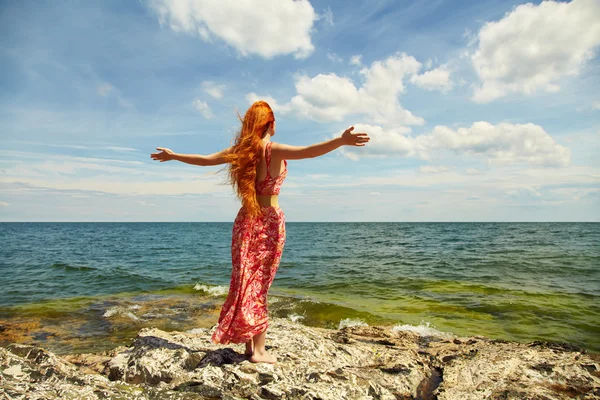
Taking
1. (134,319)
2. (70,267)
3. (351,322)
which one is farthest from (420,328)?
(70,267)

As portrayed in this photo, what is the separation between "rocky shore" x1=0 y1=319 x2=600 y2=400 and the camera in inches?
130

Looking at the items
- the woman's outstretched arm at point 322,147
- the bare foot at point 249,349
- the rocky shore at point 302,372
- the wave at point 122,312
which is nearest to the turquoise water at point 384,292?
the wave at point 122,312

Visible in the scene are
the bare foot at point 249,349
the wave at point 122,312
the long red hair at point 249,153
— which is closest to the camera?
the long red hair at point 249,153

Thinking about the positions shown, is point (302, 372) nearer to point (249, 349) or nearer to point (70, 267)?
point (249, 349)

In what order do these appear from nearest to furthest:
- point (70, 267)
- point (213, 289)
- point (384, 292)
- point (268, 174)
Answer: point (268, 174)
point (384, 292)
point (213, 289)
point (70, 267)

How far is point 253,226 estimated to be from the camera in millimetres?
4188

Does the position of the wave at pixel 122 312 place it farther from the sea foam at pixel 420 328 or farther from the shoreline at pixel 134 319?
the sea foam at pixel 420 328

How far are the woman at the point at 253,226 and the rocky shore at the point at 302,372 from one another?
15.8 inches

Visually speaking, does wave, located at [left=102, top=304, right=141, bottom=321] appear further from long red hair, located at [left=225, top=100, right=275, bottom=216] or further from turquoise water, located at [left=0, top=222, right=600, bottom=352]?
long red hair, located at [left=225, top=100, right=275, bottom=216]

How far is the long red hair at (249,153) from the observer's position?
4.05 m

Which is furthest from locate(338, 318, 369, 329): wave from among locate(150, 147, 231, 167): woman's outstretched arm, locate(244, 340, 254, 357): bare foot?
locate(150, 147, 231, 167): woman's outstretched arm

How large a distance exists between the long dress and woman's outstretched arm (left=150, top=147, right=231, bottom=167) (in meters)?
0.60

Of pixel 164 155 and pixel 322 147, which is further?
pixel 164 155

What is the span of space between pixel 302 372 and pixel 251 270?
4.37 ft
